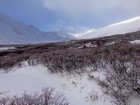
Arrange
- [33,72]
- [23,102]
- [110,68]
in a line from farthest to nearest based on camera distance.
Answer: [33,72] → [110,68] → [23,102]

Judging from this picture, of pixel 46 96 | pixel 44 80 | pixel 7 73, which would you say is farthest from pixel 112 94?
pixel 7 73

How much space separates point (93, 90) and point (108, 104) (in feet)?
3.27

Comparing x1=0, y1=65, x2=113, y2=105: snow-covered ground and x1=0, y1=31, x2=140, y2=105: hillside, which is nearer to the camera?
x1=0, y1=31, x2=140, y2=105: hillside

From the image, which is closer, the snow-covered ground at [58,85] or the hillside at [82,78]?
the hillside at [82,78]

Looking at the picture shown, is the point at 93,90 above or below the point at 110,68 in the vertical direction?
below

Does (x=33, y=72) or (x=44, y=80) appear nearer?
(x=44, y=80)

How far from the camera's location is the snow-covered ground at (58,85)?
23.2 ft

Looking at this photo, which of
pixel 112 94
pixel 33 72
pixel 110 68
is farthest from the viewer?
pixel 33 72

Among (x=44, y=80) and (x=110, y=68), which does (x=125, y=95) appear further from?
(x=44, y=80)

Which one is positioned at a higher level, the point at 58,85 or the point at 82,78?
the point at 82,78

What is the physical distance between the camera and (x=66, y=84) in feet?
27.8

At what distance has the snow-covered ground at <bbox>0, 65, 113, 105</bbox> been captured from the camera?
7078mm

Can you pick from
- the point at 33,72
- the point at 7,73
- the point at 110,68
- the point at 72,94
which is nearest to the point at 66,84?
the point at 72,94

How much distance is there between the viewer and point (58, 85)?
8500 millimetres
